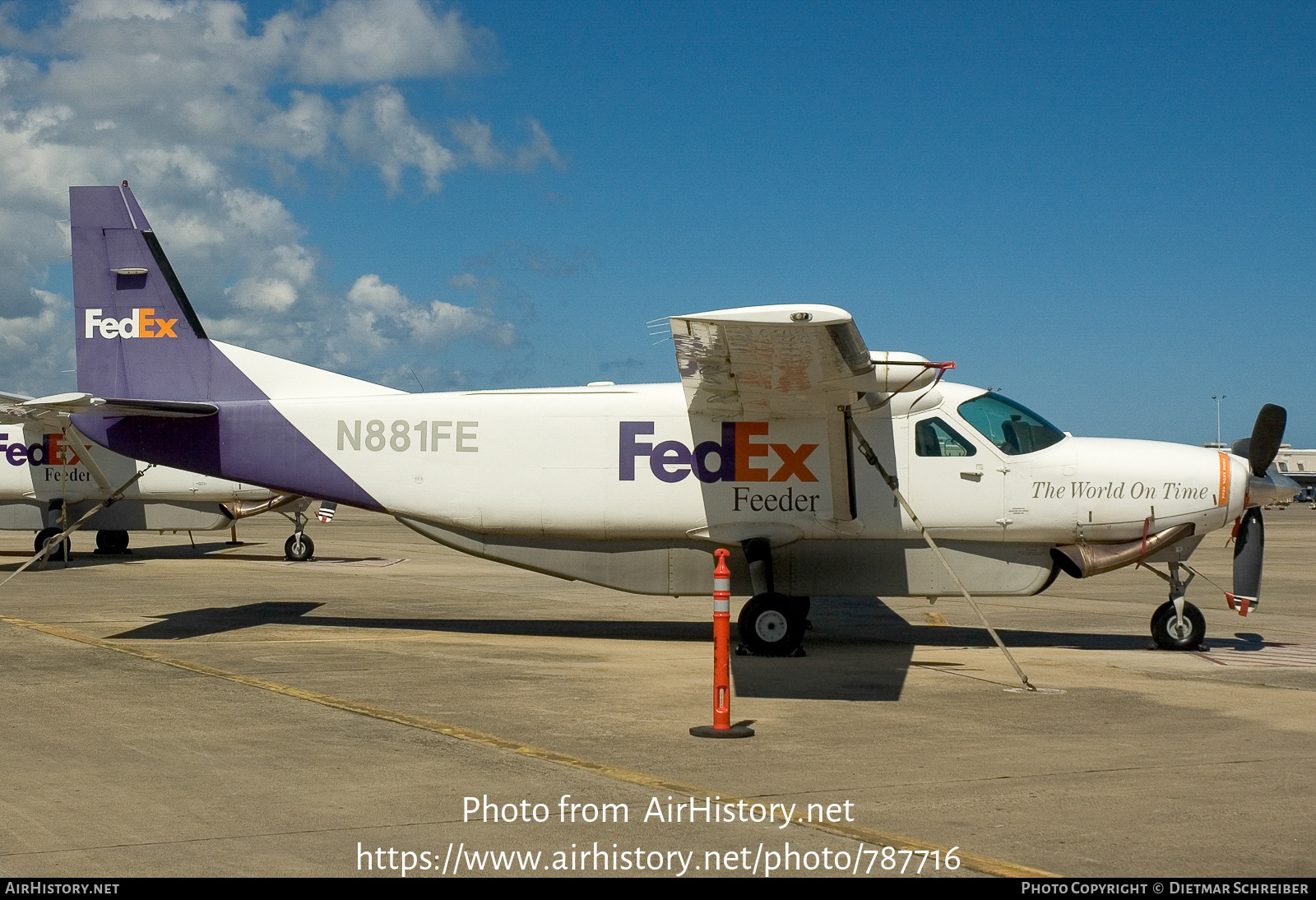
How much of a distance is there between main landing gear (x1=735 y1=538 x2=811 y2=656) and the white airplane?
14549mm

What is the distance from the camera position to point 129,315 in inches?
512

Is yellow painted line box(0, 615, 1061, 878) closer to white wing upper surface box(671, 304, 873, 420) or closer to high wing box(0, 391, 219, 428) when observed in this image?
high wing box(0, 391, 219, 428)

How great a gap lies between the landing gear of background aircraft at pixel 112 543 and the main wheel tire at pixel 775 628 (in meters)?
19.1

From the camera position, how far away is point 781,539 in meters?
11.5

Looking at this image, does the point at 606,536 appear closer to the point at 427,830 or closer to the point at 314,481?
the point at 314,481

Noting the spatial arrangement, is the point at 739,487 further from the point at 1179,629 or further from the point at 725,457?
the point at 1179,629

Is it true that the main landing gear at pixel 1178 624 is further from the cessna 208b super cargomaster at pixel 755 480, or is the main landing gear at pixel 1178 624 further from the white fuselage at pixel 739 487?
the white fuselage at pixel 739 487

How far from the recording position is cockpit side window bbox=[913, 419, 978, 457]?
11609mm

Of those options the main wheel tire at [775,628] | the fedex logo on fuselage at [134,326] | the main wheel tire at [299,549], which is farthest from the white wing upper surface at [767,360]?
the main wheel tire at [299,549]

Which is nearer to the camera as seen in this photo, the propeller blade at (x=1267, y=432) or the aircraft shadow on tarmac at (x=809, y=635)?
Result: the aircraft shadow on tarmac at (x=809, y=635)

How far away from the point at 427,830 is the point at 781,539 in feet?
22.1

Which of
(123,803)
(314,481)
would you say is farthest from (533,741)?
(314,481)

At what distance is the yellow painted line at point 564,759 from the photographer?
4.74m

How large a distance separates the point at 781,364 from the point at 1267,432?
17.2ft
